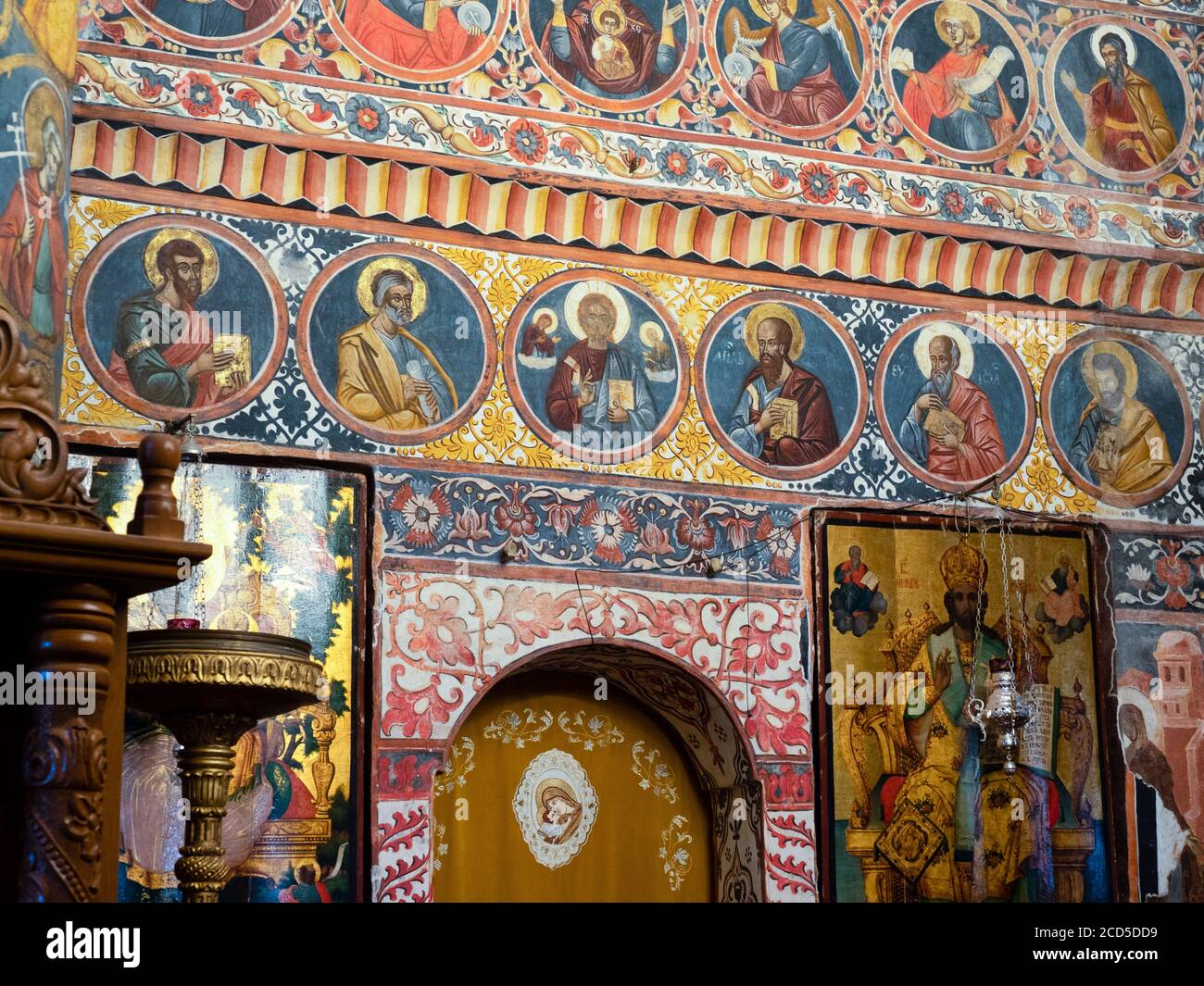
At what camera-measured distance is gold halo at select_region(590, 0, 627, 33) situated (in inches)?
390

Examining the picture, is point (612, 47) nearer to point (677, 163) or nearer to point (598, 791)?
point (677, 163)

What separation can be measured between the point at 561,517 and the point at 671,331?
1.31 m

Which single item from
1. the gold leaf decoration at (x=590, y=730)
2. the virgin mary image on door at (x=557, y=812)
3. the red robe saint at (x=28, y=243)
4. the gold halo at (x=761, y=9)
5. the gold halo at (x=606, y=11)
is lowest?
the virgin mary image on door at (x=557, y=812)

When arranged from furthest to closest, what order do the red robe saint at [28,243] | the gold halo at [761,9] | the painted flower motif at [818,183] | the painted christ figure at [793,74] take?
the gold halo at [761,9] → the painted christ figure at [793,74] → the painted flower motif at [818,183] → the red robe saint at [28,243]

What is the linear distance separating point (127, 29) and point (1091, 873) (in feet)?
22.6

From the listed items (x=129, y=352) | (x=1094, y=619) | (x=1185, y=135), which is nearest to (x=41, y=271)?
(x=129, y=352)

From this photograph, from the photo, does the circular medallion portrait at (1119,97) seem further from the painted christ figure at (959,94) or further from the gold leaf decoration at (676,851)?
the gold leaf decoration at (676,851)

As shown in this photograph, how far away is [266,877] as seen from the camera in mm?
8195

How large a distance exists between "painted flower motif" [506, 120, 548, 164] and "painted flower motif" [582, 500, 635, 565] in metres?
1.92

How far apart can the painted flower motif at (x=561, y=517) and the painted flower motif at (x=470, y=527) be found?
36 cm

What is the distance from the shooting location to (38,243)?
19.5ft

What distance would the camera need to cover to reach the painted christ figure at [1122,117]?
11062 mm

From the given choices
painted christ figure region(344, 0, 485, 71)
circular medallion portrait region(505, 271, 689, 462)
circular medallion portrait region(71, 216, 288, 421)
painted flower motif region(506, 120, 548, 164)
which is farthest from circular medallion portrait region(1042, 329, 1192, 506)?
circular medallion portrait region(71, 216, 288, 421)

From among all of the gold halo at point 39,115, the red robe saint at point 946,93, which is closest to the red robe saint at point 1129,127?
the red robe saint at point 946,93
